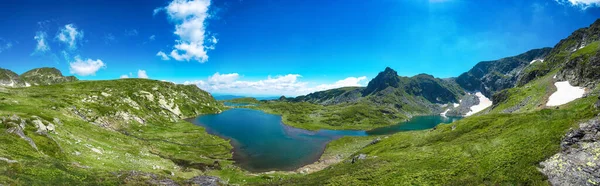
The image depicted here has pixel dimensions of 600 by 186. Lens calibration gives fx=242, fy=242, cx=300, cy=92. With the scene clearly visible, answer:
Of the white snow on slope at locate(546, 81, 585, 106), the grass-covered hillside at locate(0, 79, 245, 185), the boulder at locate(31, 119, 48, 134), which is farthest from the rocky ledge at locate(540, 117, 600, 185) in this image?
the white snow on slope at locate(546, 81, 585, 106)

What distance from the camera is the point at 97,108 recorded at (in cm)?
11294

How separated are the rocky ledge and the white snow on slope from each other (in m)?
85.3

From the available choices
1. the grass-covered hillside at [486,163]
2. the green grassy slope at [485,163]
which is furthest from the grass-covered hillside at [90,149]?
the grass-covered hillside at [486,163]

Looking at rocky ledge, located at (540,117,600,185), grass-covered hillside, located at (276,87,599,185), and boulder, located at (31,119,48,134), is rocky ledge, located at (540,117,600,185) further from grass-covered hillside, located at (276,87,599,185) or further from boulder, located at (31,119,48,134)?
boulder, located at (31,119,48,134)

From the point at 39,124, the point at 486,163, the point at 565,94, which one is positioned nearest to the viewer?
the point at 486,163

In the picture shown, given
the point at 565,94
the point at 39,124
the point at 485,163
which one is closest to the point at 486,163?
the point at 485,163

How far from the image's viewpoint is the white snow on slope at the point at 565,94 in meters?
87.8

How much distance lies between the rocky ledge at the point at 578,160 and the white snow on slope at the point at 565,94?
280 ft

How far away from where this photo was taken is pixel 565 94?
95.9m

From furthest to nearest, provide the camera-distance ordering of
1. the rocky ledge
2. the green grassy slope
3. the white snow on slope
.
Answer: the white snow on slope, the green grassy slope, the rocky ledge

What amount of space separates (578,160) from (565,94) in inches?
4238

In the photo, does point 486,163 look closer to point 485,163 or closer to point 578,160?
point 485,163

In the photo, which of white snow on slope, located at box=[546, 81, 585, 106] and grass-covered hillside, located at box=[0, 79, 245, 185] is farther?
white snow on slope, located at box=[546, 81, 585, 106]

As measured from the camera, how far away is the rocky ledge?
21.3 m
